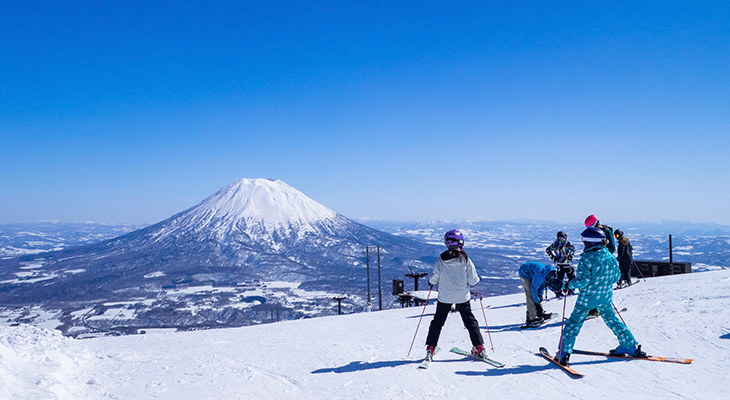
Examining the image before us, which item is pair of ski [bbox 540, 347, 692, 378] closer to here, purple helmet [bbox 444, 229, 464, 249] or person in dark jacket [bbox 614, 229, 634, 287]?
purple helmet [bbox 444, 229, 464, 249]

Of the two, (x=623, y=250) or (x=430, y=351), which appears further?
(x=623, y=250)

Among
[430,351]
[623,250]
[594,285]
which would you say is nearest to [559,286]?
[594,285]

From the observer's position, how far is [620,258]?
10.7 meters

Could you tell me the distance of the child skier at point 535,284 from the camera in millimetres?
7223

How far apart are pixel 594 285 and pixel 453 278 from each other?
178cm

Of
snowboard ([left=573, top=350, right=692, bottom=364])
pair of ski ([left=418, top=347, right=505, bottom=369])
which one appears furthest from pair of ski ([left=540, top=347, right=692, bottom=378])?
pair of ski ([left=418, top=347, right=505, bottom=369])

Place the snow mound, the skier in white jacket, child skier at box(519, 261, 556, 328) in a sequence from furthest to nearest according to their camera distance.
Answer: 1. child skier at box(519, 261, 556, 328)
2. the skier in white jacket
3. the snow mound

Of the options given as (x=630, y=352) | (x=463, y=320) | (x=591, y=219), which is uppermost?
(x=591, y=219)

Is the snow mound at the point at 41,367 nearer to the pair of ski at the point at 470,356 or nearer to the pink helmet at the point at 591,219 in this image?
the pair of ski at the point at 470,356

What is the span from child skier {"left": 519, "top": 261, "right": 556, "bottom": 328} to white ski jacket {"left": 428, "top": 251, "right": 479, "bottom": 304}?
8.39 ft

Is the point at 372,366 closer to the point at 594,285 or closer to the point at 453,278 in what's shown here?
the point at 453,278

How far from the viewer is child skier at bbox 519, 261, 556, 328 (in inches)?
284

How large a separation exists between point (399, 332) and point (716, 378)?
5.41 meters

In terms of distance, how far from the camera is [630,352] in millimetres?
5207
